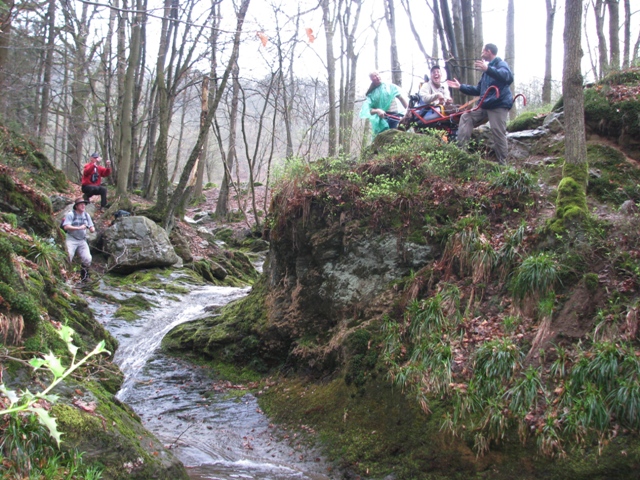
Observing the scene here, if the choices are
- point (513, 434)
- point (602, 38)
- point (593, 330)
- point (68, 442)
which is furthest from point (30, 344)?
point (602, 38)

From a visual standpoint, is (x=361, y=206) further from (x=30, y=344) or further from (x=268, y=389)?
(x=30, y=344)

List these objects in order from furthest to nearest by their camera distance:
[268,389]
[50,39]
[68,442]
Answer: [50,39], [268,389], [68,442]

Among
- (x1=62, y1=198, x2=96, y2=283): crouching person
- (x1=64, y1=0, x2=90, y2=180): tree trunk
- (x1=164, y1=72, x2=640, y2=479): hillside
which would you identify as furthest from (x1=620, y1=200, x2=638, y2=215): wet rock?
(x1=64, y1=0, x2=90, y2=180): tree trunk

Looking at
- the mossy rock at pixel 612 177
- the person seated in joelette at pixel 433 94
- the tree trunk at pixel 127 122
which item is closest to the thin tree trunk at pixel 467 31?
the person seated in joelette at pixel 433 94

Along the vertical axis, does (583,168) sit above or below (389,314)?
above

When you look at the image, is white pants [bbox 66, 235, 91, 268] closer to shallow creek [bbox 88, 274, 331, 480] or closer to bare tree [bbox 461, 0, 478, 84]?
shallow creek [bbox 88, 274, 331, 480]

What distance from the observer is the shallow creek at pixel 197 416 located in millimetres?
5621

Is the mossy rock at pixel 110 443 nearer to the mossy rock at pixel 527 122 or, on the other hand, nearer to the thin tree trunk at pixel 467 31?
the mossy rock at pixel 527 122

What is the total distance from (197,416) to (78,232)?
20.6ft

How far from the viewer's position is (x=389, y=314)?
21.7 ft

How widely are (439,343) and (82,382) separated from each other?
360cm

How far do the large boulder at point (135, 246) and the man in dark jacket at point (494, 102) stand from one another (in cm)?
A: 856

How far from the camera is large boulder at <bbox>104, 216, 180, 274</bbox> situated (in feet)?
43.4

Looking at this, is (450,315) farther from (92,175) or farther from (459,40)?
(92,175)
